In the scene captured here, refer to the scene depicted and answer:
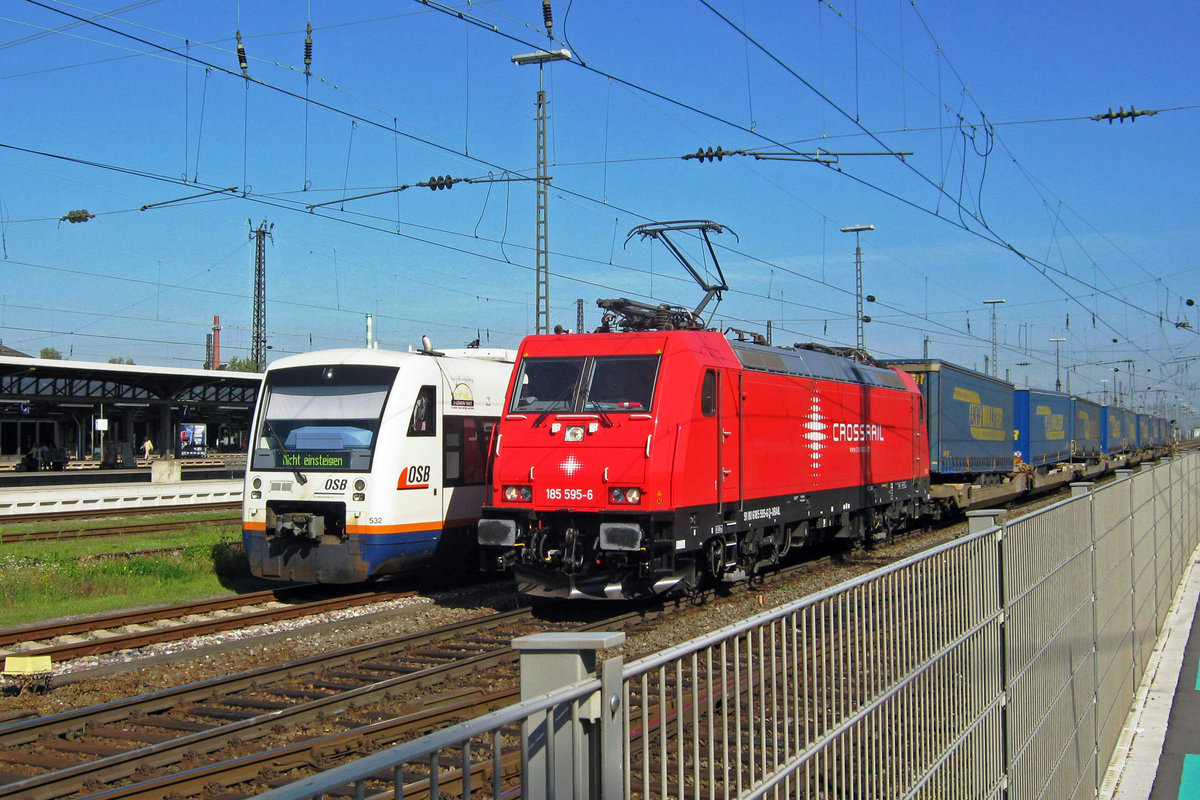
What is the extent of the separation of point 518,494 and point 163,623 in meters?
4.57

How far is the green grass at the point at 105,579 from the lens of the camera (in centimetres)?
1348

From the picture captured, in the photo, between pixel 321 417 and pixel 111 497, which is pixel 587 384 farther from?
pixel 111 497

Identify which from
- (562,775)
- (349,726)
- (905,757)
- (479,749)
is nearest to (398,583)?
(349,726)

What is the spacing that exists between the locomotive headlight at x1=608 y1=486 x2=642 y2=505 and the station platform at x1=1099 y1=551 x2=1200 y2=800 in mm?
5260

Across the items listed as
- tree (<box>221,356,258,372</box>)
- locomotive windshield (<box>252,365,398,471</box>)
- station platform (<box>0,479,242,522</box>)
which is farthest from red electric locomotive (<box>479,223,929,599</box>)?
tree (<box>221,356,258,372</box>)

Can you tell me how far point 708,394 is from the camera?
12375 millimetres

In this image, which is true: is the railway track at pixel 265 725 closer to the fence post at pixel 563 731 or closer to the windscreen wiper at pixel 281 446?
the fence post at pixel 563 731

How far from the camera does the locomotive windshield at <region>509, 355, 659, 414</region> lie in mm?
12109

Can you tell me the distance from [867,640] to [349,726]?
513 cm

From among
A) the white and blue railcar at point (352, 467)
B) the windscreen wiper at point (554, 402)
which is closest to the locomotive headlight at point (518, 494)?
the windscreen wiper at point (554, 402)

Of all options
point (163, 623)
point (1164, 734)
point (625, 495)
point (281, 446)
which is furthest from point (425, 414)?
point (1164, 734)

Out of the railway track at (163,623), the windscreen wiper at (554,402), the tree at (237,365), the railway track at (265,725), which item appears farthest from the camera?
the tree at (237,365)

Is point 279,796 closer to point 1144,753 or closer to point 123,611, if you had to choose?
point 1144,753

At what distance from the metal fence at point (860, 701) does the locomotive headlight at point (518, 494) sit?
4.56m
